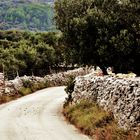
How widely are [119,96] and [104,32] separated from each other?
14420 millimetres

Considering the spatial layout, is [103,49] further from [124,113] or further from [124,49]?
[124,113]

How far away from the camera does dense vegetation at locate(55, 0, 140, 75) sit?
36312 millimetres

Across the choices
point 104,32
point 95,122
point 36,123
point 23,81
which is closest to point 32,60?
point 23,81

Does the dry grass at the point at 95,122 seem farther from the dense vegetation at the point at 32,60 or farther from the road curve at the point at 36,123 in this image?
the dense vegetation at the point at 32,60

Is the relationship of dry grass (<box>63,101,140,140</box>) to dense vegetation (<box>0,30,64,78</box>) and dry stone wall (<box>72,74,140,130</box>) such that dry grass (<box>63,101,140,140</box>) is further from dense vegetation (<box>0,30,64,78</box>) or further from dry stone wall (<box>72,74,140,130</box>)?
dense vegetation (<box>0,30,64,78</box>)

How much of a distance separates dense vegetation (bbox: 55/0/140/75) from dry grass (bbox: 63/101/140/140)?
6.89 metres

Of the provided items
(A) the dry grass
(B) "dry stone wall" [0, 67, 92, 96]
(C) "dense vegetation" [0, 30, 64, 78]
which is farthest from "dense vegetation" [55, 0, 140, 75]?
(C) "dense vegetation" [0, 30, 64, 78]

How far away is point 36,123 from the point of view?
29.8m

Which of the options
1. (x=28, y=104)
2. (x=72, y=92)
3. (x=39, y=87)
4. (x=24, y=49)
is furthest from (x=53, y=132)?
(x=24, y=49)

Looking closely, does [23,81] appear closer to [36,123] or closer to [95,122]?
[36,123]

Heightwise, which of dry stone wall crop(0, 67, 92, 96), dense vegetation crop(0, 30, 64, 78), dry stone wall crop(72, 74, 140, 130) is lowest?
dense vegetation crop(0, 30, 64, 78)

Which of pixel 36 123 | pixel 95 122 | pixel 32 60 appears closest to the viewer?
pixel 95 122

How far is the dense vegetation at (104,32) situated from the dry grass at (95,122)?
6.89 metres

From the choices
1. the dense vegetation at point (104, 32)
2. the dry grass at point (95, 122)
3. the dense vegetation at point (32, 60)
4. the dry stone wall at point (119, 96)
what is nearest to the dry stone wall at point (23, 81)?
the dense vegetation at point (104, 32)
